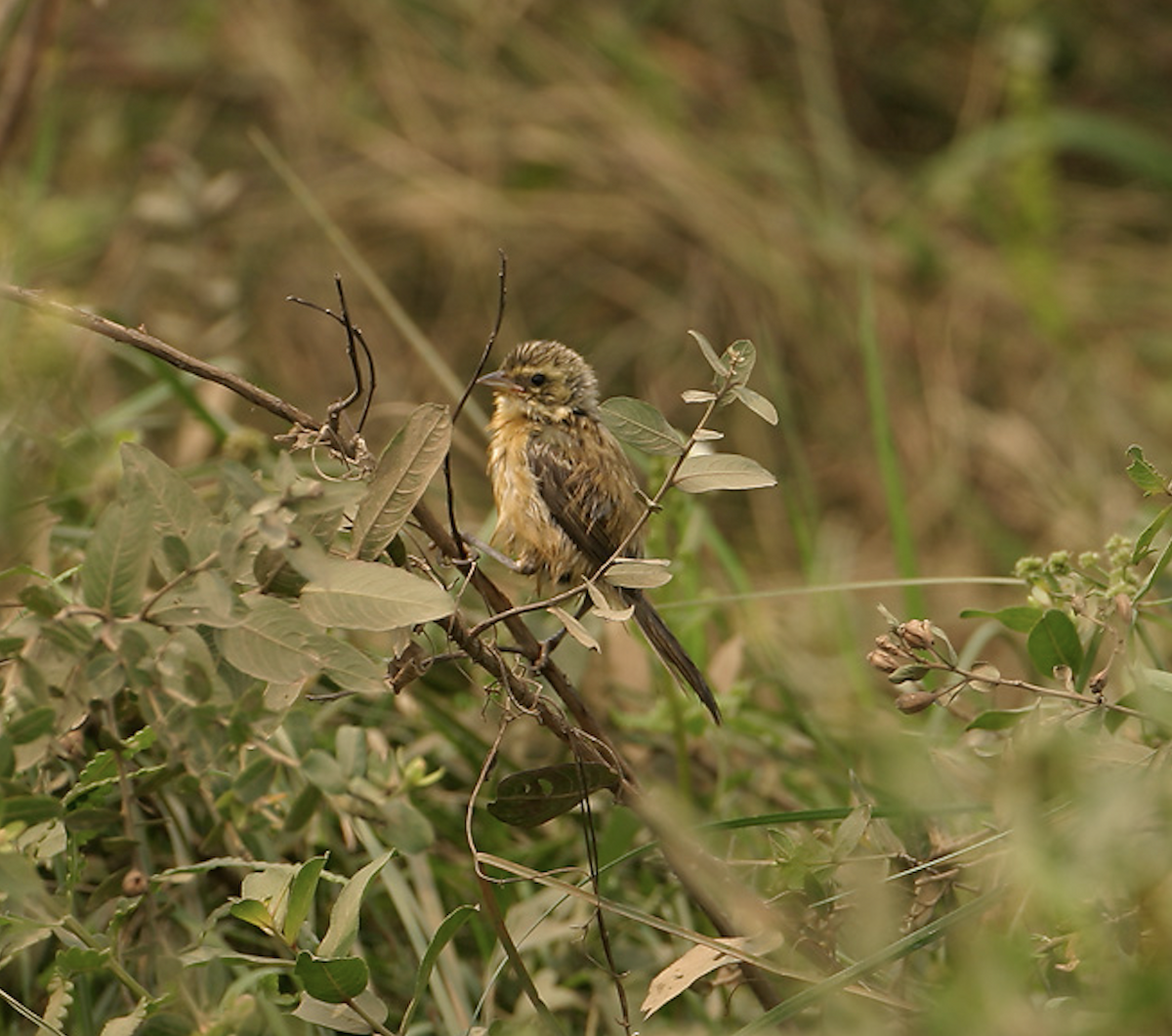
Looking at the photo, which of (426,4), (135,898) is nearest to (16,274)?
(135,898)

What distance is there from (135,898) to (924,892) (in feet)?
4.23

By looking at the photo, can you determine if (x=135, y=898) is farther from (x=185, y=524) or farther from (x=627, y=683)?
(x=627, y=683)

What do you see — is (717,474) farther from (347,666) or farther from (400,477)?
(347,666)

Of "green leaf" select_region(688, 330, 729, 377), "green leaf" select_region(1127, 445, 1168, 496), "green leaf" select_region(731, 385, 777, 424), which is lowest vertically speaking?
"green leaf" select_region(1127, 445, 1168, 496)

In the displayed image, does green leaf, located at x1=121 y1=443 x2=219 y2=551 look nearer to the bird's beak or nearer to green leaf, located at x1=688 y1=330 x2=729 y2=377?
green leaf, located at x1=688 y1=330 x2=729 y2=377

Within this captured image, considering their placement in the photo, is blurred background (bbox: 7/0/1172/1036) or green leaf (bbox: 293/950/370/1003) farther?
A: blurred background (bbox: 7/0/1172/1036)

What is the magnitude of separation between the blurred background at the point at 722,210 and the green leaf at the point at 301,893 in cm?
463

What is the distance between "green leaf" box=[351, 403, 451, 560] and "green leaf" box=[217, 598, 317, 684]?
7.4 inches

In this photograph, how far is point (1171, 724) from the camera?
222cm

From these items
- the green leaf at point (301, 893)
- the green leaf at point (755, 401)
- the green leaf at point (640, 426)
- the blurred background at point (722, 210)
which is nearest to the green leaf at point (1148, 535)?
the green leaf at point (755, 401)

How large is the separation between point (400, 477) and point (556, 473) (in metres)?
1.58

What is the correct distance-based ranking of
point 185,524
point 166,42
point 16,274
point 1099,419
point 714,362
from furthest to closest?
1. point 166,42
2. point 1099,419
3. point 16,274
4. point 714,362
5. point 185,524

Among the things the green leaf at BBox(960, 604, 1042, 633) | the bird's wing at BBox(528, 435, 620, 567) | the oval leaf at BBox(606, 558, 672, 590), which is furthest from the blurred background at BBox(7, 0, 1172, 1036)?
the oval leaf at BBox(606, 558, 672, 590)

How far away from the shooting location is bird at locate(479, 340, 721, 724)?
369 cm
